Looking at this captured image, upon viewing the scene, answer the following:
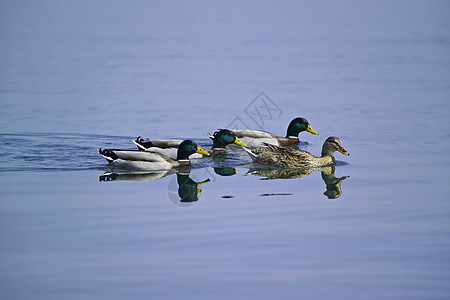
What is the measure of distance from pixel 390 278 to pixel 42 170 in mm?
7015

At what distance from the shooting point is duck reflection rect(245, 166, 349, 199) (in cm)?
1175

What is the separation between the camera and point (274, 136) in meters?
15.8

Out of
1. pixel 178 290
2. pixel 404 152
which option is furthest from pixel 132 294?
pixel 404 152

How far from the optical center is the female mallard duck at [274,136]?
50.8 ft

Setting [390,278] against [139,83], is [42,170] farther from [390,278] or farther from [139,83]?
[139,83]

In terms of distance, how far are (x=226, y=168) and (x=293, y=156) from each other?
47.9 inches

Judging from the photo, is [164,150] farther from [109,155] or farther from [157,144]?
[109,155]

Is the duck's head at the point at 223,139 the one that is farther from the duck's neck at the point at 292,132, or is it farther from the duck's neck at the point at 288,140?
the duck's neck at the point at 292,132

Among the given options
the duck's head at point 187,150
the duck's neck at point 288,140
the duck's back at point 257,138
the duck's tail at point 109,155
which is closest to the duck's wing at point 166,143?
the duck's head at point 187,150

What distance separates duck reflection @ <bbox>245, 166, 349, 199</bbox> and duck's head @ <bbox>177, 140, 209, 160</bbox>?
108cm

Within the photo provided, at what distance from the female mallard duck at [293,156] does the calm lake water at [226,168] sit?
37 cm

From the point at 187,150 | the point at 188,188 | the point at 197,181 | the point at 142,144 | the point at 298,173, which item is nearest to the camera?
the point at 188,188

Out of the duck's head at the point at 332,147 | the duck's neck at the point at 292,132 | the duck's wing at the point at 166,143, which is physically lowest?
the duck's head at the point at 332,147

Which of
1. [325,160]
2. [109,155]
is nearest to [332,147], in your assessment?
[325,160]
